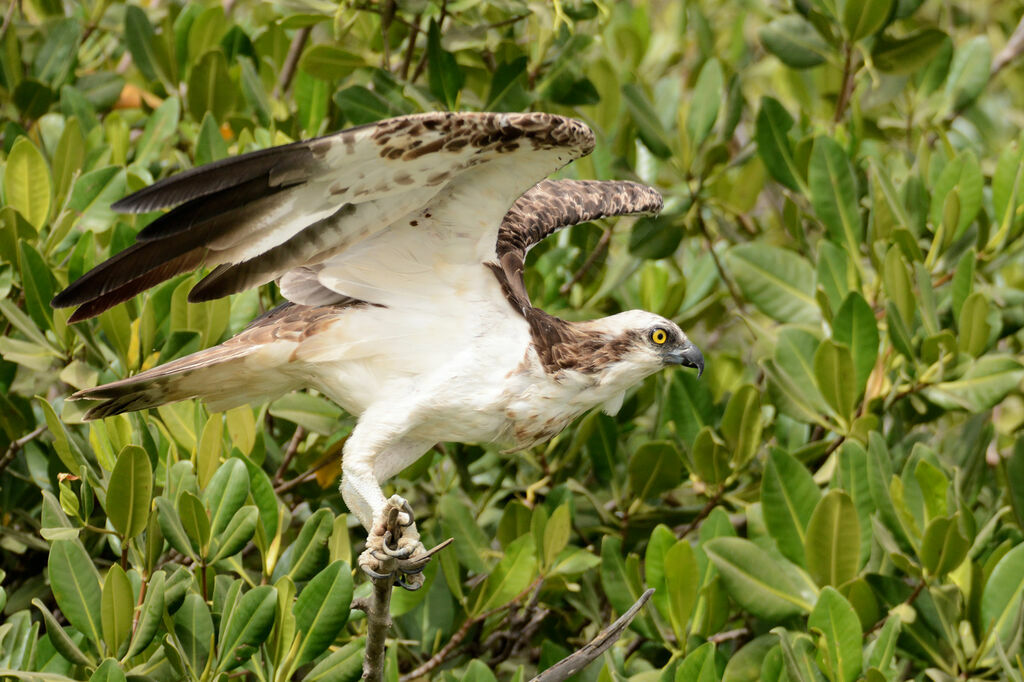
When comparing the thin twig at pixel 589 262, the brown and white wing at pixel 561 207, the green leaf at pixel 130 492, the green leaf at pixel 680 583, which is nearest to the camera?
the green leaf at pixel 130 492

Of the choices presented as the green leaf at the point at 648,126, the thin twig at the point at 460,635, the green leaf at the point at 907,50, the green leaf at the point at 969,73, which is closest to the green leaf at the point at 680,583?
the thin twig at the point at 460,635

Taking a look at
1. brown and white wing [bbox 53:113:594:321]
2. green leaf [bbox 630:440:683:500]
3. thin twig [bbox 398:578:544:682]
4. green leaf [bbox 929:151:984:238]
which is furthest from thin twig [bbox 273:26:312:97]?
green leaf [bbox 929:151:984:238]

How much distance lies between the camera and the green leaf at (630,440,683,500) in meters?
4.55

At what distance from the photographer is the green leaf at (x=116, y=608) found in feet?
10.7

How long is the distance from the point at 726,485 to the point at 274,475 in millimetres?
1733

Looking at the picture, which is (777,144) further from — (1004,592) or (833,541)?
(1004,592)

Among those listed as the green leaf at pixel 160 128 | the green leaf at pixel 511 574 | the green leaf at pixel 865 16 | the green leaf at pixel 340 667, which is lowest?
the green leaf at pixel 511 574

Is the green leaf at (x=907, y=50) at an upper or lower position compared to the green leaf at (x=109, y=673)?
upper

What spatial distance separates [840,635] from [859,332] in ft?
4.52

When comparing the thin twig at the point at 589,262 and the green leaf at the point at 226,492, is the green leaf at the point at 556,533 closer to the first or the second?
the green leaf at the point at 226,492

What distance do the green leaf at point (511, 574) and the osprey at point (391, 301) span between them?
15.8 inches

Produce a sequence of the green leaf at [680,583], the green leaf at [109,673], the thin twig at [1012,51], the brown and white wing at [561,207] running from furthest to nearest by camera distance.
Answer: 1. the thin twig at [1012,51]
2. the brown and white wing at [561,207]
3. the green leaf at [680,583]
4. the green leaf at [109,673]

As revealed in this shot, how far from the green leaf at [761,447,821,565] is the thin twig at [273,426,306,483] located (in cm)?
173

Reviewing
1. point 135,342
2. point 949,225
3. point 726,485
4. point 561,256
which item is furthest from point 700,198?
point 135,342
